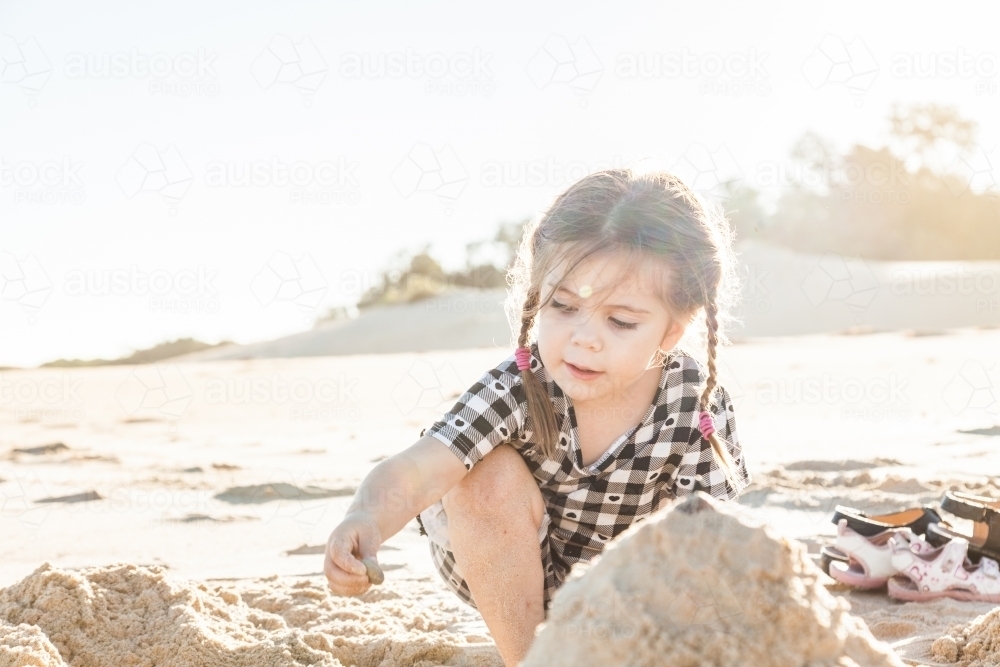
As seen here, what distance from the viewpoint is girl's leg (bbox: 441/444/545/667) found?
1955mm

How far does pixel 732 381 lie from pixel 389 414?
286cm

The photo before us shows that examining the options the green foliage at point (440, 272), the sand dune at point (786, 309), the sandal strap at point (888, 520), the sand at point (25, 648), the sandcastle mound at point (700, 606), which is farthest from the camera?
the green foliage at point (440, 272)

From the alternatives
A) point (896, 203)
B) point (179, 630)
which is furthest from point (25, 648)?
point (896, 203)

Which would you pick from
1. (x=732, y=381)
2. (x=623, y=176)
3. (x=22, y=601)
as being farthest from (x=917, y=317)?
(x=22, y=601)

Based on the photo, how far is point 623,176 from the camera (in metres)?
2.21

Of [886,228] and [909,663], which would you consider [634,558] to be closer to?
[909,663]

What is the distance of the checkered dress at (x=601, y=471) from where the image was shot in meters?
2.14

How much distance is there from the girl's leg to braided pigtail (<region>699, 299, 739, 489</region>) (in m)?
0.44

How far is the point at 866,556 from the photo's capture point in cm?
265

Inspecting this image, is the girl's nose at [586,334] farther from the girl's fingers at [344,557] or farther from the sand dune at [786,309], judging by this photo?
the sand dune at [786,309]

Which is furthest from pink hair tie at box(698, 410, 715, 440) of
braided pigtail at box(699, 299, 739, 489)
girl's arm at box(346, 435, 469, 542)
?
girl's arm at box(346, 435, 469, 542)

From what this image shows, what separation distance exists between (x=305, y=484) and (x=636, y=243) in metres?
2.68

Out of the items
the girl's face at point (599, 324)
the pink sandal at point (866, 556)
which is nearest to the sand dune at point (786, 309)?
the pink sandal at point (866, 556)

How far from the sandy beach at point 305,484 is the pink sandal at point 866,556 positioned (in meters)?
0.07
